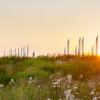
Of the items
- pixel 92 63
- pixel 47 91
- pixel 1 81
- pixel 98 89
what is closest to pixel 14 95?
pixel 47 91

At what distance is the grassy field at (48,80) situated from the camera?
11286mm

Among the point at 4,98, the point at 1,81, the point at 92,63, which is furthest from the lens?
the point at 92,63

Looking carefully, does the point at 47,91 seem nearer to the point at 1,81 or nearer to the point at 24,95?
the point at 24,95

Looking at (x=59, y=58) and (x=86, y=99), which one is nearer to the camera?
(x=86, y=99)

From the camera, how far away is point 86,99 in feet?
38.3

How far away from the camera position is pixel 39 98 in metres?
10.9

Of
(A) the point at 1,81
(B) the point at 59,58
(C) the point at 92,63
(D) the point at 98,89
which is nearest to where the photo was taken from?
(D) the point at 98,89

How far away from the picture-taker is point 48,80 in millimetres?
15539

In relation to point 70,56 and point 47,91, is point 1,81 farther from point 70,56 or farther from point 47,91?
point 70,56

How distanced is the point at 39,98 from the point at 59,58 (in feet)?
50.8

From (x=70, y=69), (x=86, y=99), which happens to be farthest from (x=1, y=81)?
(x=86, y=99)

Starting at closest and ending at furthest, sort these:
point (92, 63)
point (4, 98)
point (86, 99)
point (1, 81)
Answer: point (4, 98) → point (86, 99) → point (1, 81) → point (92, 63)

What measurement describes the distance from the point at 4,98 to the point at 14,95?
0.26 meters

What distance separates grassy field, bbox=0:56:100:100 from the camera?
11.3 metres
